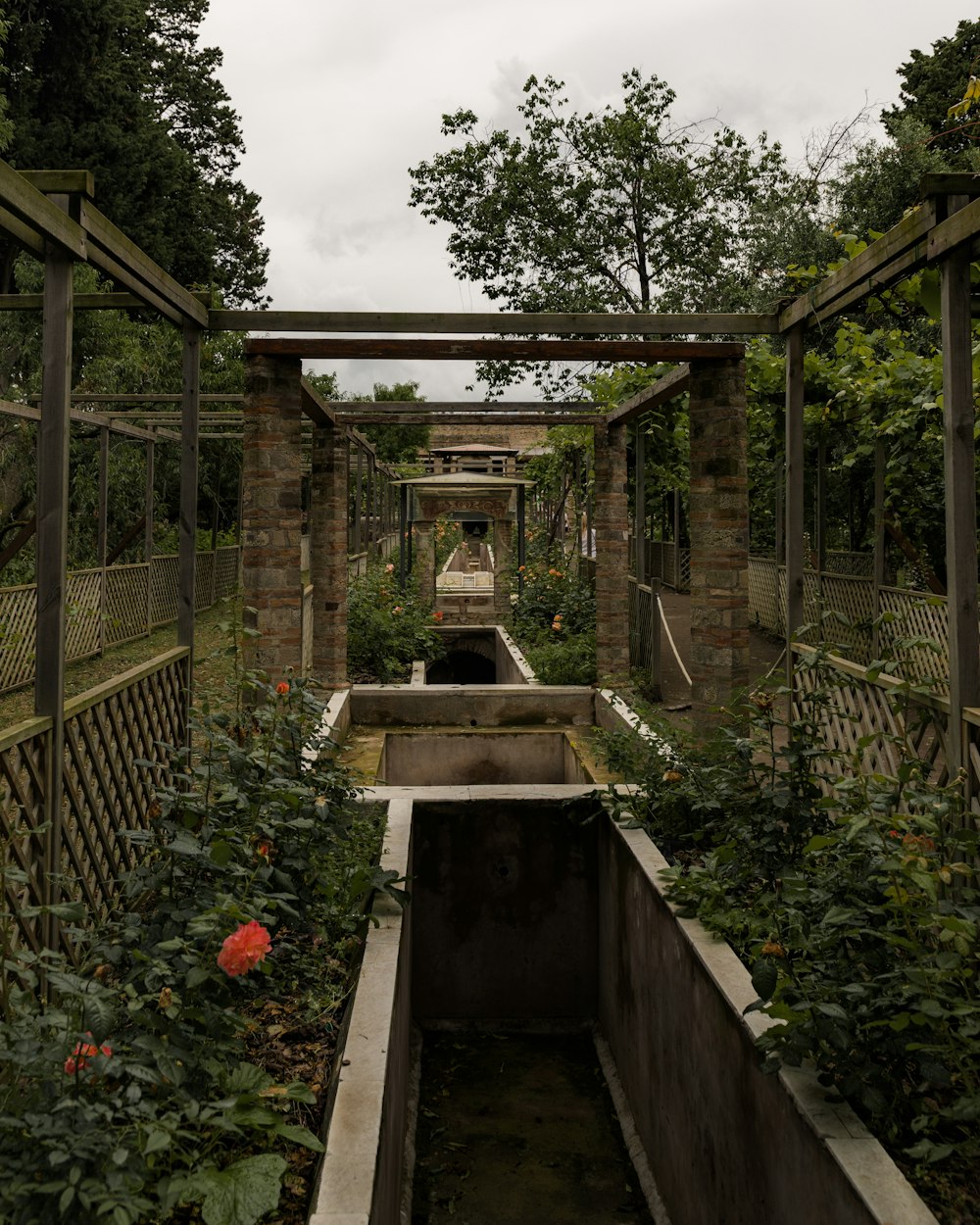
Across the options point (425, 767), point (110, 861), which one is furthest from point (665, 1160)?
point (425, 767)

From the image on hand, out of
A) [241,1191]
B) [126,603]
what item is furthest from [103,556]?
[241,1191]

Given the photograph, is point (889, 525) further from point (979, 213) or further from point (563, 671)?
point (979, 213)

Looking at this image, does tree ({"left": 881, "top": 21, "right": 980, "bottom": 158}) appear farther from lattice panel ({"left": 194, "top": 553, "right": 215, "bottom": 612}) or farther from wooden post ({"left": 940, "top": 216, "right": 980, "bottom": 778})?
wooden post ({"left": 940, "top": 216, "right": 980, "bottom": 778})

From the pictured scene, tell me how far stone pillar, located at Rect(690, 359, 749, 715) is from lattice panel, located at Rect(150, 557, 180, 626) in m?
9.72

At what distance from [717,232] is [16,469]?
14847mm

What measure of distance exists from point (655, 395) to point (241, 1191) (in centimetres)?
673

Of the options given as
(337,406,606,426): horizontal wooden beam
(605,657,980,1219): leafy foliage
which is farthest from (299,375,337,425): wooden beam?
(605,657,980,1219): leafy foliage

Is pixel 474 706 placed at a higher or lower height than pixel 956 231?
lower

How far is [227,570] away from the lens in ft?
68.8

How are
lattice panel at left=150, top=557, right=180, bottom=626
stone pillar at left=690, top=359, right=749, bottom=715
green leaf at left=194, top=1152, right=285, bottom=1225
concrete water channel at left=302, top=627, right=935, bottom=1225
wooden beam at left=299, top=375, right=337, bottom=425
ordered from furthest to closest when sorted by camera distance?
lattice panel at left=150, top=557, right=180, bottom=626 → wooden beam at left=299, top=375, right=337, bottom=425 → stone pillar at left=690, top=359, right=749, bottom=715 → concrete water channel at left=302, top=627, right=935, bottom=1225 → green leaf at left=194, top=1152, right=285, bottom=1225

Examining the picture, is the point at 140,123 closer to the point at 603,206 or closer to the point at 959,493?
the point at 603,206

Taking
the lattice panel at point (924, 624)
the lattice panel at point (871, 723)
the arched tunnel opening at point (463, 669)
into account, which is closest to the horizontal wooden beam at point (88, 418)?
the lattice panel at point (871, 723)

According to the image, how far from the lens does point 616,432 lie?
10180 mm

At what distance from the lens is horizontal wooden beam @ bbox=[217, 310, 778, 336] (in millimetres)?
5875
